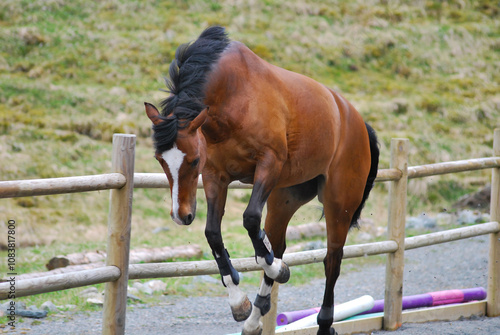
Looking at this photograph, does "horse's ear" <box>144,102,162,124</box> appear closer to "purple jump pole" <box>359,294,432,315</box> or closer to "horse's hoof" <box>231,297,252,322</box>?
"horse's hoof" <box>231,297,252,322</box>

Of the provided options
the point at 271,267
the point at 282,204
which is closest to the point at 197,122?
the point at 271,267

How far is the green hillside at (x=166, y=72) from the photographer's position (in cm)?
1038

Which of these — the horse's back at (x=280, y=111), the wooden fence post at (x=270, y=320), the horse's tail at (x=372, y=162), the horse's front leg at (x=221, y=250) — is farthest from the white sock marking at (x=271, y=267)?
the horse's tail at (x=372, y=162)

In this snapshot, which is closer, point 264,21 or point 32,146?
point 32,146

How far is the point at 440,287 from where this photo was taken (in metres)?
7.11

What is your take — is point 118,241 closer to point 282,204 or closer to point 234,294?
point 234,294

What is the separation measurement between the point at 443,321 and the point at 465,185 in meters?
8.74

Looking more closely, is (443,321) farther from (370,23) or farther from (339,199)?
(370,23)

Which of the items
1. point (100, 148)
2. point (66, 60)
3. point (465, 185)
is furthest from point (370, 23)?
point (100, 148)

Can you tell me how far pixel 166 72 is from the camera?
15664 millimetres

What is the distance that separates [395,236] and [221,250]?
2.42m

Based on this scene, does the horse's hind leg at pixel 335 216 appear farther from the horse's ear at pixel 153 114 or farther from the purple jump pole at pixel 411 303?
the purple jump pole at pixel 411 303

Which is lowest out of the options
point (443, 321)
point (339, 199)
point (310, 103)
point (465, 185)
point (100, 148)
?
point (465, 185)

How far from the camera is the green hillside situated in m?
10.4
